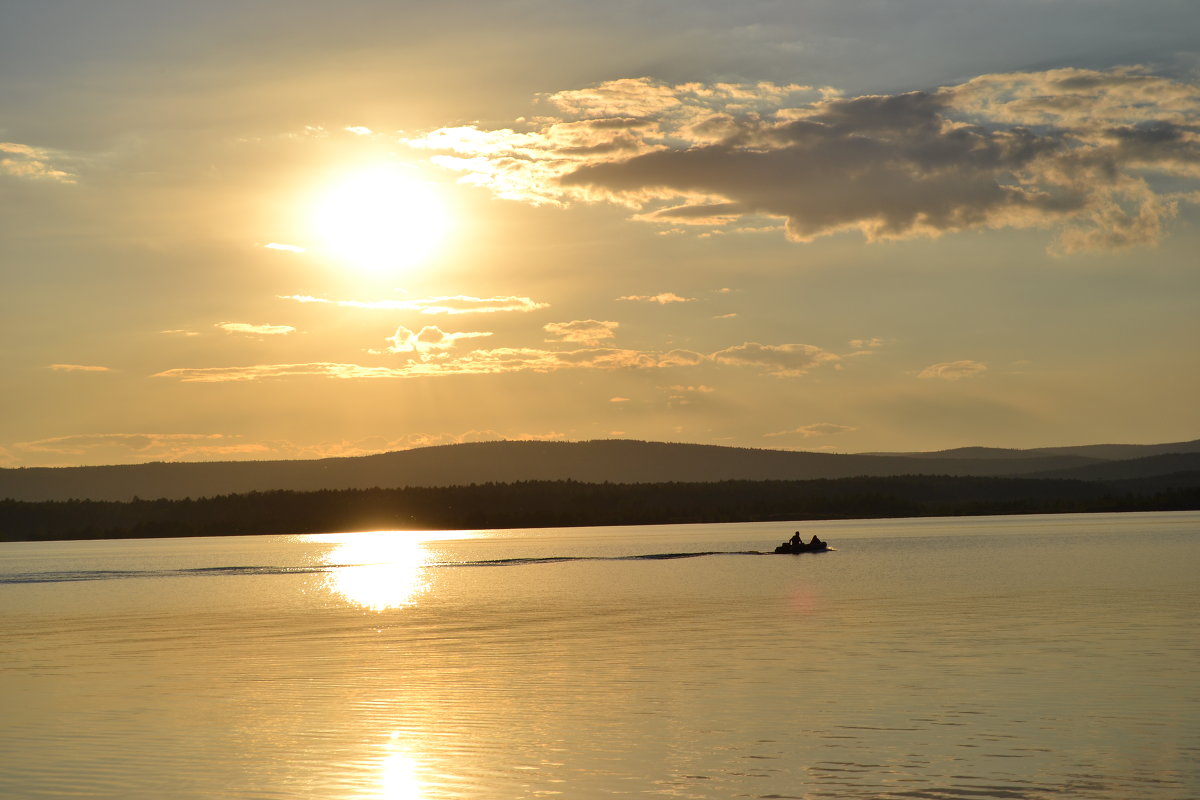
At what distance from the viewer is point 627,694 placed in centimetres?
3491

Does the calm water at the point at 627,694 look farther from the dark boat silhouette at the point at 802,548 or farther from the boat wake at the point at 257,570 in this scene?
the dark boat silhouette at the point at 802,548

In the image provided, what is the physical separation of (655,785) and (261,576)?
8981 centimetres

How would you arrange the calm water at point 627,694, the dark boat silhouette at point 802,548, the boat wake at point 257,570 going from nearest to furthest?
the calm water at point 627,694 → the boat wake at point 257,570 → the dark boat silhouette at point 802,548

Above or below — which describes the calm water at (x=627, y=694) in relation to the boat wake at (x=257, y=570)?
above


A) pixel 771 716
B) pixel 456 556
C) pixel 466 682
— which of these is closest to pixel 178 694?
pixel 466 682

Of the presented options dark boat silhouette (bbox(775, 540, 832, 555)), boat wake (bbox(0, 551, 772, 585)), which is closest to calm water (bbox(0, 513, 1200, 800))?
boat wake (bbox(0, 551, 772, 585))

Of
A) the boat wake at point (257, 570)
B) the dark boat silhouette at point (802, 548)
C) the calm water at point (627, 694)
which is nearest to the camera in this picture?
the calm water at point (627, 694)

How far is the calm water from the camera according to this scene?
2467 cm

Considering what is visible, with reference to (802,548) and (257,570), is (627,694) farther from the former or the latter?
(257,570)

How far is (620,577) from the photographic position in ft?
306

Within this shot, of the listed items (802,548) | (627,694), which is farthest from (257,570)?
(627,694)

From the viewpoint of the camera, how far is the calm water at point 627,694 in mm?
24672

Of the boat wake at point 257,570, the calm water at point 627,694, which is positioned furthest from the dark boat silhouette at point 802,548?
the calm water at point 627,694

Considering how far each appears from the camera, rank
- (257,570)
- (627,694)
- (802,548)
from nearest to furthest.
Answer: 1. (627,694)
2. (802,548)
3. (257,570)
